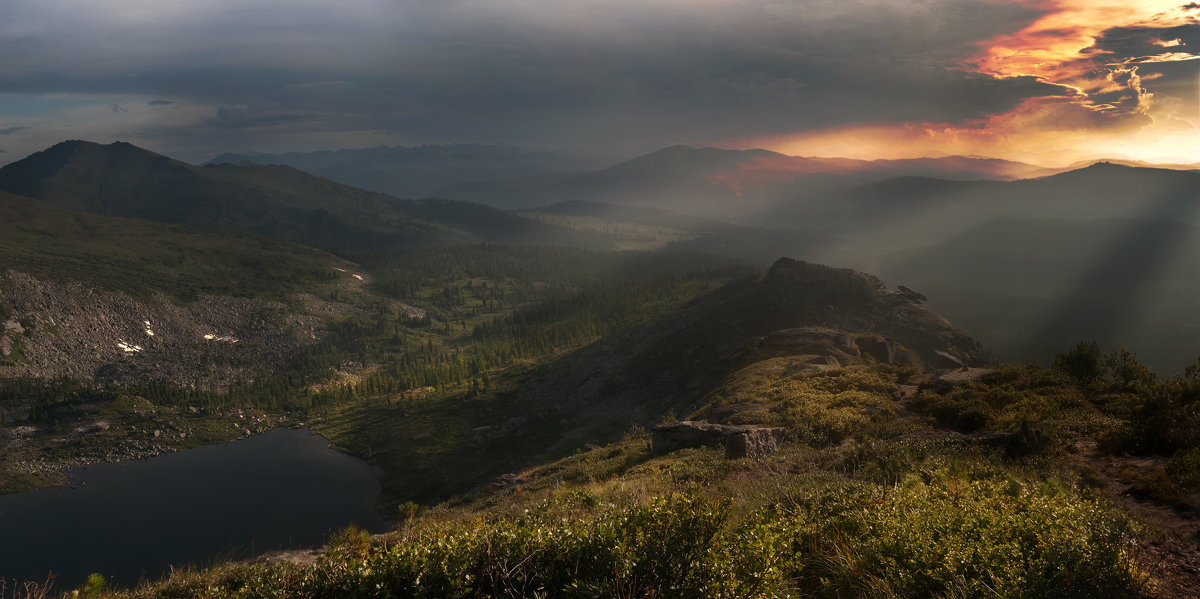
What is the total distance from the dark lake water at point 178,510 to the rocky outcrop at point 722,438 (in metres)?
87.8

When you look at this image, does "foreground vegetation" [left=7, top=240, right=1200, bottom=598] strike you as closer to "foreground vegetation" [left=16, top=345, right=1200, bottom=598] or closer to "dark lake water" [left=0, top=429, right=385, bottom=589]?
"foreground vegetation" [left=16, top=345, right=1200, bottom=598]

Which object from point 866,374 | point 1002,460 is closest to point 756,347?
point 866,374

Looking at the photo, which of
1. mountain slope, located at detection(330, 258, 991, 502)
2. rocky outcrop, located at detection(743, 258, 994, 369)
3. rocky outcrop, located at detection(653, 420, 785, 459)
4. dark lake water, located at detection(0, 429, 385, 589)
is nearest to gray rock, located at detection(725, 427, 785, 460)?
rocky outcrop, located at detection(653, 420, 785, 459)

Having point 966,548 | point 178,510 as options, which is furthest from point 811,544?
point 178,510

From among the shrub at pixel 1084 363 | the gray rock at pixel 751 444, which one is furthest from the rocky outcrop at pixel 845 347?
the gray rock at pixel 751 444

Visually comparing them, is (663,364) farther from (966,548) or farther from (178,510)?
(178,510)

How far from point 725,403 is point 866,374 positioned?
13.6m

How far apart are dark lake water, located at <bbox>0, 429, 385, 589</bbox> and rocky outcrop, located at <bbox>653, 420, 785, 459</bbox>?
3457 inches

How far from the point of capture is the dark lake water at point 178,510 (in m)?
110

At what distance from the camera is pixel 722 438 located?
36.1 m

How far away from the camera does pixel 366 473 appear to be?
462ft

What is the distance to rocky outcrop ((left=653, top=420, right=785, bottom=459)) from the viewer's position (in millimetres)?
31141

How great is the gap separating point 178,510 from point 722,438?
155m

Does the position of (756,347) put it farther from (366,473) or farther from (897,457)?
(366,473)
